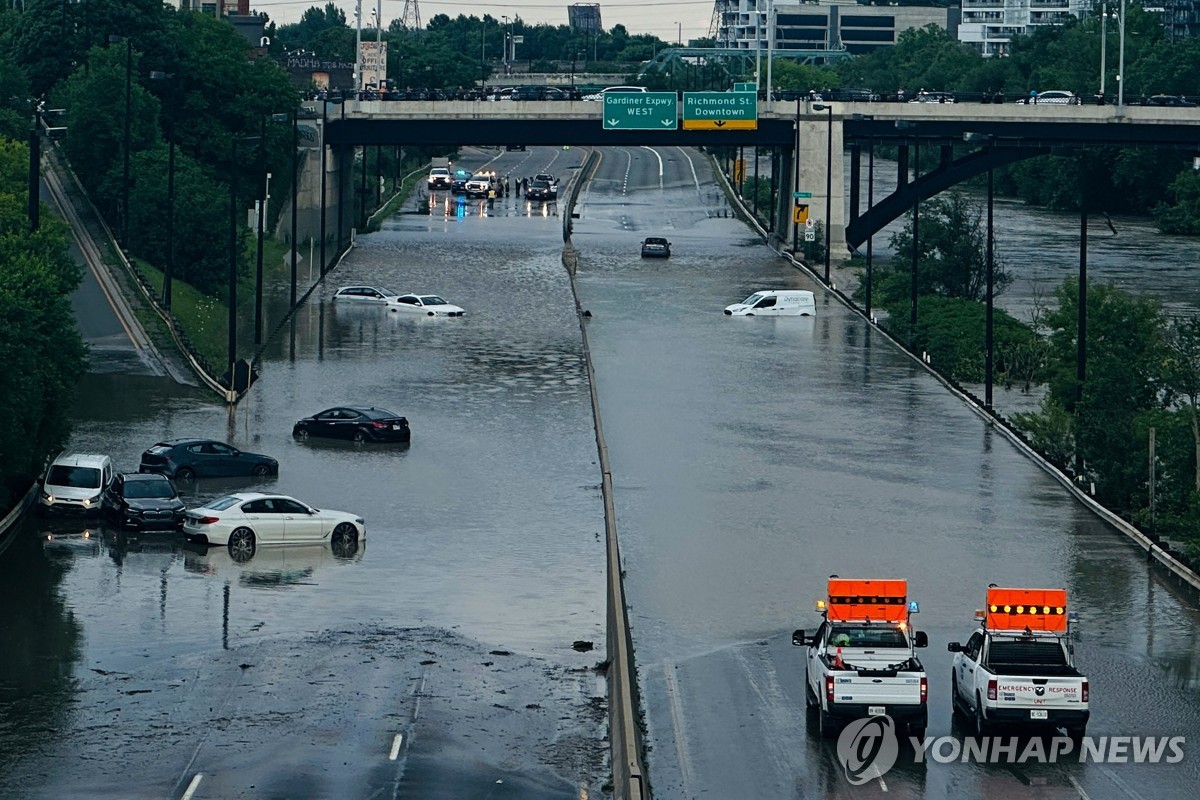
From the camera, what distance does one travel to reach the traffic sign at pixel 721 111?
10654 cm

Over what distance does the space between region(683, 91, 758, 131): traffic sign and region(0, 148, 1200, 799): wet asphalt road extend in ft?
106

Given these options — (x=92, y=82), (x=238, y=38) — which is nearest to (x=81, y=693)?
(x=92, y=82)

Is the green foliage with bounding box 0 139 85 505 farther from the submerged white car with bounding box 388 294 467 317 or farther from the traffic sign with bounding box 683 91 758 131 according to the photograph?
the traffic sign with bounding box 683 91 758 131

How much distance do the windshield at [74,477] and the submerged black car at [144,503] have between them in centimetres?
63

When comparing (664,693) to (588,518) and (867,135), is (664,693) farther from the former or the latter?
(867,135)

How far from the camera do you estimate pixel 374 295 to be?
86.5 m

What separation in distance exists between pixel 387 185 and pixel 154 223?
63.4 metres

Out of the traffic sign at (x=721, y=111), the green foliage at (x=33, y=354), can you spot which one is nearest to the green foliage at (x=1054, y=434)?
the green foliage at (x=33, y=354)

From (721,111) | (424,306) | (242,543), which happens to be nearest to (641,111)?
(721,111)

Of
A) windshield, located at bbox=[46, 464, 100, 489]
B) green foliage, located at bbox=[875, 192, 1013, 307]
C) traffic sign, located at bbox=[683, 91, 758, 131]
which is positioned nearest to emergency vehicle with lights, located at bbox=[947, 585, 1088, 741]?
windshield, located at bbox=[46, 464, 100, 489]

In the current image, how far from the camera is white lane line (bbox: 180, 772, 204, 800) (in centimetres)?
2634

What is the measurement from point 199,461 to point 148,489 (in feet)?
16.3

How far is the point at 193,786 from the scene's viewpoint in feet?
87.9

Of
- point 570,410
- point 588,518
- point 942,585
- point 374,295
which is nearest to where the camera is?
point 942,585
